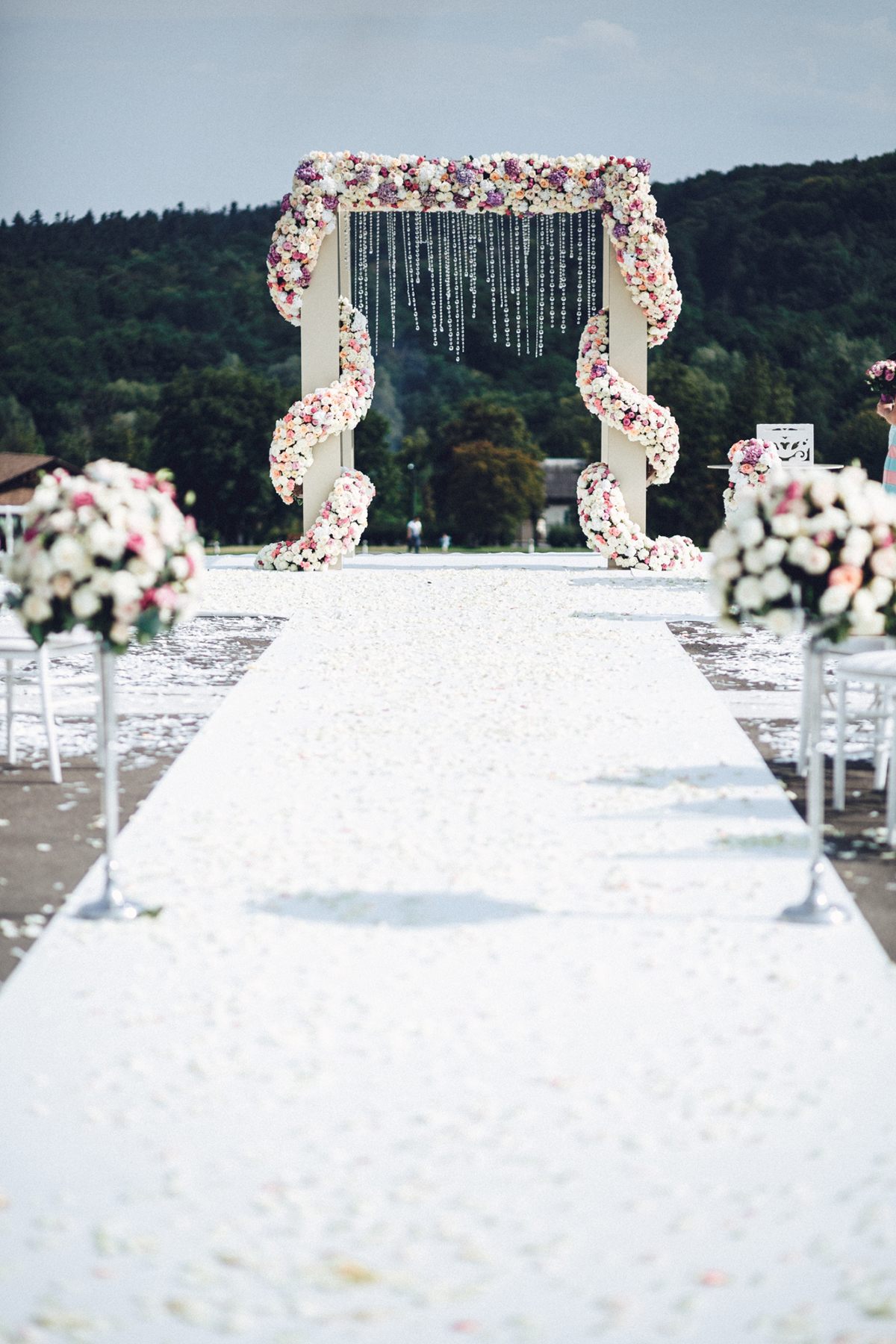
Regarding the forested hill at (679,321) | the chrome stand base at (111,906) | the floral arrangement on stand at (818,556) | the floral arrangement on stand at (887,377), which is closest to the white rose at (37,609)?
the chrome stand base at (111,906)

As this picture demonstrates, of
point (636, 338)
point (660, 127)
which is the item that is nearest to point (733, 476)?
point (636, 338)

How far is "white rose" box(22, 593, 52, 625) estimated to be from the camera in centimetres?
381

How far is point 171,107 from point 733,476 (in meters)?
36.9

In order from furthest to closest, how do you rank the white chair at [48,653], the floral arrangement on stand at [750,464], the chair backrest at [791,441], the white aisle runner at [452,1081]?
the chair backrest at [791,441], the floral arrangement on stand at [750,464], the white chair at [48,653], the white aisle runner at [452,1081]

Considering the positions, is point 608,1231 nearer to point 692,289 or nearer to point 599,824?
point 599,824

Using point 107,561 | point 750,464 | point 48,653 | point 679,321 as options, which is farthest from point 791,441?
point 679,321

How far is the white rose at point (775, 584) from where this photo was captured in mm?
3701

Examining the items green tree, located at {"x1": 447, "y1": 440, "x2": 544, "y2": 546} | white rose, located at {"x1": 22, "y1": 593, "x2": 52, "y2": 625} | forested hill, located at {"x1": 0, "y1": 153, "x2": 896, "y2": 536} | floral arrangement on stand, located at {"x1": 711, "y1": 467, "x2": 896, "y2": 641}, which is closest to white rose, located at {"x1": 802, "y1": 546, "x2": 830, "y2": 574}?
floral arrangement on stand, located at {"x1": 711, "y1": 467, "x2": 896, "y2": 641}

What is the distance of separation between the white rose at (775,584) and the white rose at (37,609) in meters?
1.94

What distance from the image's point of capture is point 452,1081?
111 inches

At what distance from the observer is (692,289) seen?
44.5 meters

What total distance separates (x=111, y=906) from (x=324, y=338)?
13.8 m

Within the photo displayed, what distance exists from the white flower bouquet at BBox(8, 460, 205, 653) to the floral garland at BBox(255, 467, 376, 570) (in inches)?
503

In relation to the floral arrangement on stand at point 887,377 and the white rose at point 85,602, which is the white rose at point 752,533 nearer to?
the white rose at point 85,602
